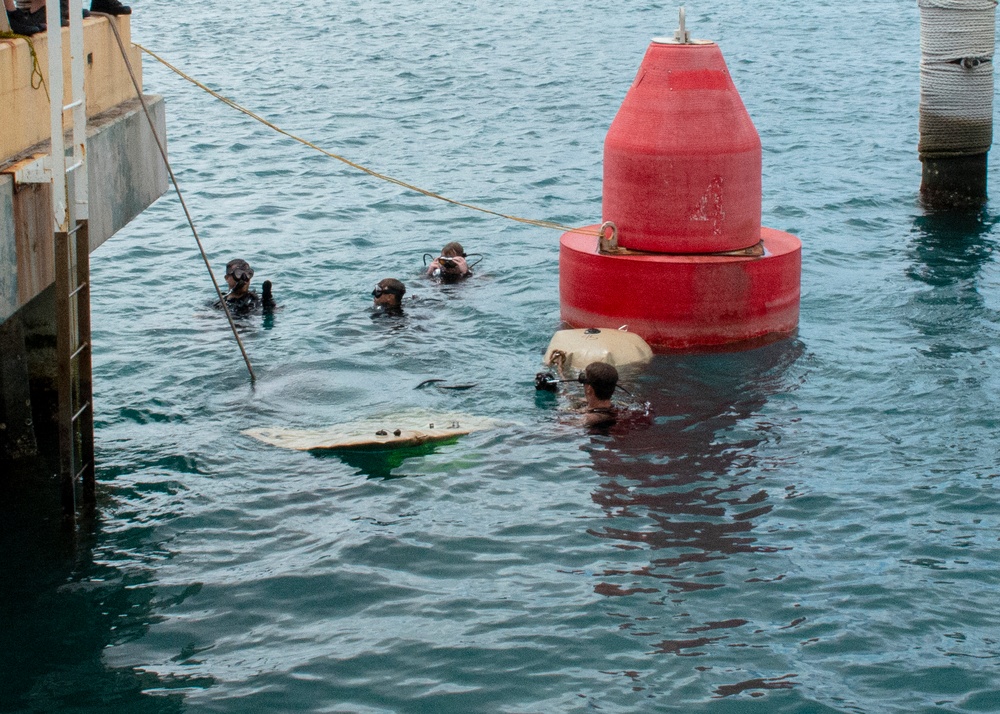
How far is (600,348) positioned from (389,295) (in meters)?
3.27

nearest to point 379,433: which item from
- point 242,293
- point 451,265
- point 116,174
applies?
point 116,174

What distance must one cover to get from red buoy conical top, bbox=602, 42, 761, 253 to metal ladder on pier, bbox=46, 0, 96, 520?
5645 mm

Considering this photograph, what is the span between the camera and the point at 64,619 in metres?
7.92

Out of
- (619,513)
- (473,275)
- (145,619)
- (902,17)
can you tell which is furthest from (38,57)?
(902,17)

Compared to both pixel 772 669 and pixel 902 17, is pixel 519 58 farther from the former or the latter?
pixel 772 669

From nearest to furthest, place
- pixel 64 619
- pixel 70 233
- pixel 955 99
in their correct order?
pixel 64 619, pixel 70 233, pixel 955 99

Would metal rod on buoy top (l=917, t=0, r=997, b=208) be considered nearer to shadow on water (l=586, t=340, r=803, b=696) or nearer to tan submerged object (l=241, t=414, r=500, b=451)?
shadow on water (l=586, t=340, r=803, b=696)

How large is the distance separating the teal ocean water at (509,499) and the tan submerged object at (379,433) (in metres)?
0.14

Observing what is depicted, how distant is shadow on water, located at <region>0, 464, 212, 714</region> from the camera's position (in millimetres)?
7168

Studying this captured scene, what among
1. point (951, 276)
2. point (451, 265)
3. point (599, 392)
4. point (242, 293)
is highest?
point (451, 265)

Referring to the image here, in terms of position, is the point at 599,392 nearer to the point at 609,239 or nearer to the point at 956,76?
the point at 609,239

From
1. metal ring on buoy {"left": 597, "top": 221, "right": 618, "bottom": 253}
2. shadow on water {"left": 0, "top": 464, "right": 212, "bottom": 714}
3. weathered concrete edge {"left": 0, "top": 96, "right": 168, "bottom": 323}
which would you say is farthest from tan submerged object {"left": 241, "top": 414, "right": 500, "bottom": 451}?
metal ring on buoy {"left": 597, "top": 221, "right": 618, "bottom": 253}

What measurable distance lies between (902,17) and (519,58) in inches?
520

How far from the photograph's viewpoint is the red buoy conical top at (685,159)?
39.1ft
